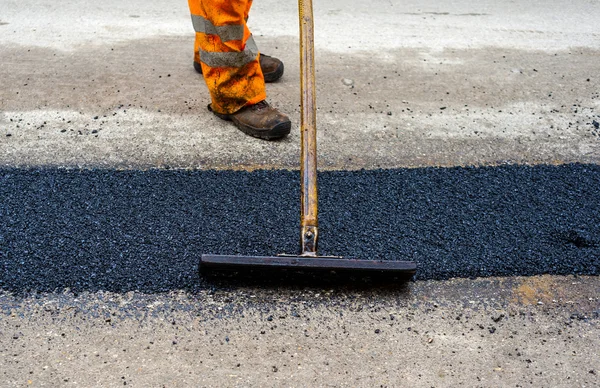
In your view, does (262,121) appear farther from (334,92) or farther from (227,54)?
(334,92)

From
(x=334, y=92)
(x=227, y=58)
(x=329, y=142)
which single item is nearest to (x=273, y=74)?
(x=334, y=92)

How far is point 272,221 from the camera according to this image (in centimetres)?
239

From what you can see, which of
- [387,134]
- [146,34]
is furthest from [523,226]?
[146,34]

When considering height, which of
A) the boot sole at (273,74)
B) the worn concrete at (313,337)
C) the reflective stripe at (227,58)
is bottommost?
the worn concrete at (313,337)

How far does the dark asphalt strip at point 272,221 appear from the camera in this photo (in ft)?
6.97

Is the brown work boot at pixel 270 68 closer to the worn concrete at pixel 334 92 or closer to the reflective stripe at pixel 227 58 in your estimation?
the worn concrete at pixel 334 92

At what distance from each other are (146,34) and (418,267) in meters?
2.92

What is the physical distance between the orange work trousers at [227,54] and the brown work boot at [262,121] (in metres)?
0.04

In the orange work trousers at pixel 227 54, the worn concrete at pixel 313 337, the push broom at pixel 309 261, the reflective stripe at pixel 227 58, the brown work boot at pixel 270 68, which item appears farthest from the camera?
the brown work boot at pixel 270 68

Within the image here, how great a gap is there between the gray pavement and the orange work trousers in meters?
0.18

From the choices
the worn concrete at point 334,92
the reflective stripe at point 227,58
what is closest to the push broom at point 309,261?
the worn concrete at point 334,92

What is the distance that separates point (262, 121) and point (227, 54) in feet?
1.13

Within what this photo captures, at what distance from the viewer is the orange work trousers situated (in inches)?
115

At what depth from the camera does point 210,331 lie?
1871 mm
